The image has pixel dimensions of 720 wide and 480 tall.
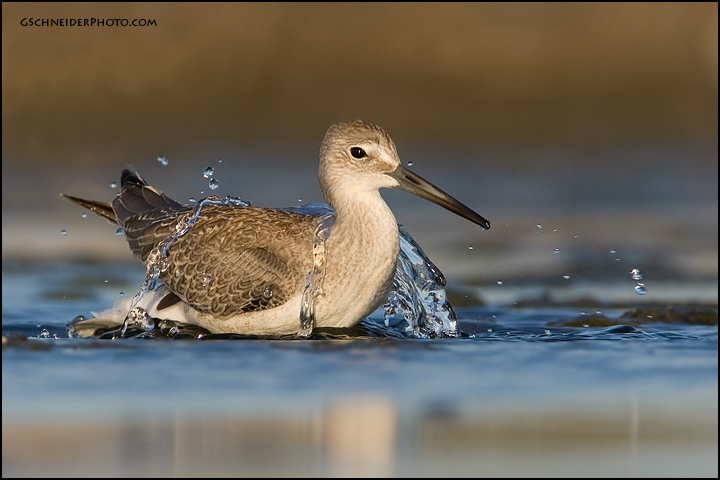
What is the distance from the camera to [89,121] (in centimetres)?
1521

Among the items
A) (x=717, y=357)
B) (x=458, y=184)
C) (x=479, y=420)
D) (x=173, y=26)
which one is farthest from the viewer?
(x=173, y=26)

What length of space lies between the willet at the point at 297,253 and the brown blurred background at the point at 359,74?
6529 mm

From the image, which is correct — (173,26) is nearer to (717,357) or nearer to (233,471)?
(717,357)

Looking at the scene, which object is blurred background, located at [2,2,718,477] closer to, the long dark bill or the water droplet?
the water droplet

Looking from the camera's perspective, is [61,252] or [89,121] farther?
[89,121]

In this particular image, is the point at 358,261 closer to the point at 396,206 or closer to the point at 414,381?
the point at 414,381

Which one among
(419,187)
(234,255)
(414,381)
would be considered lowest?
(414,381)

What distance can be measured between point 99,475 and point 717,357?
3.58 meters

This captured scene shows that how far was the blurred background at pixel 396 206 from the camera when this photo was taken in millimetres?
5391

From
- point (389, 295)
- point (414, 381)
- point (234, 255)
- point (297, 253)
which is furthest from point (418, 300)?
point (414, 381)

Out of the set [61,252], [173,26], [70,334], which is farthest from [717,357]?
[173,26]

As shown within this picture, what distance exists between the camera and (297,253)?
7758 millimetres

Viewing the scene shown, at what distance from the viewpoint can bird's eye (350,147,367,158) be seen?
25.8ft

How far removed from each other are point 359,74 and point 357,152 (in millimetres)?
8273
